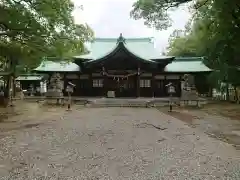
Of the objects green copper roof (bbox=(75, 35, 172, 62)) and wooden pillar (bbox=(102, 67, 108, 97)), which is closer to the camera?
wooden pillar (bbox=(102, 67, 108, 97))

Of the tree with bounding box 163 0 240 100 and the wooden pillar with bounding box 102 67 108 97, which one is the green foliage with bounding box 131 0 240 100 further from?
the wooden pillar with bounding box 102 67 108 97

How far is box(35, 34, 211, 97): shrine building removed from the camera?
125 ft

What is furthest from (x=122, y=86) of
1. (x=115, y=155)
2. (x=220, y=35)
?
(x=115, y=155)

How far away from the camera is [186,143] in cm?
1205

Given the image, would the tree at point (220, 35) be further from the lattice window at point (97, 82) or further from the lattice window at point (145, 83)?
the lattice window at point (97, 82)

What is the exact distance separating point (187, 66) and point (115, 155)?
3371cm

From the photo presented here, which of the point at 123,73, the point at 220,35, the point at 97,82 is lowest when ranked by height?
the point at 97,82

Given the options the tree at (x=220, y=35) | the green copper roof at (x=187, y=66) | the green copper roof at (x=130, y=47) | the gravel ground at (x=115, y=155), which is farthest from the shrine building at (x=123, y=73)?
the gravel ground at (x=115, y=155)

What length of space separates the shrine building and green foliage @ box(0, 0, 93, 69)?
52.3 feet

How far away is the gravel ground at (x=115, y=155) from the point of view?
7806 millimetres

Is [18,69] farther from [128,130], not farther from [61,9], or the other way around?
[128,130]

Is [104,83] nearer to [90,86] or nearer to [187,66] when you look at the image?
[90,86]

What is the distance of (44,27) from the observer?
19.5m

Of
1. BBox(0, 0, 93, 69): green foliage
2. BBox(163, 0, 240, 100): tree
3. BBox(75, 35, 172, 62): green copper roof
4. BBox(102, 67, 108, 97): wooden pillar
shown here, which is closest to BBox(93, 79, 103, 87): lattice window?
BBox(102, 67, 108, 97): wooden pillar
